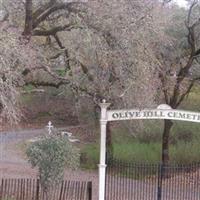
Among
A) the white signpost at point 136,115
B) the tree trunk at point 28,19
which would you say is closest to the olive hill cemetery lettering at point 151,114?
the white signpost at point 136,115

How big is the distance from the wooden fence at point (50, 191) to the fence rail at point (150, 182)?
1.30m

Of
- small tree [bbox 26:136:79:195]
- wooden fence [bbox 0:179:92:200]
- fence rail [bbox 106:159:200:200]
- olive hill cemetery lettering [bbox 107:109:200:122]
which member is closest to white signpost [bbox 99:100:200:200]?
olive hill cemetery lettering [bbox 107:109:200:122]

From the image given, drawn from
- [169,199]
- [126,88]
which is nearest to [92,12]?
[126,88]

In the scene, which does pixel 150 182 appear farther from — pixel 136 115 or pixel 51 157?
pixel 51 157

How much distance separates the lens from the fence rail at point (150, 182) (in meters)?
16.5

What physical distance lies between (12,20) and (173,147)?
1111cm

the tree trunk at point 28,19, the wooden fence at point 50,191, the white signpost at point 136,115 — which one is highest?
the tree trunk at point 28,19

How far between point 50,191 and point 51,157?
0.98m

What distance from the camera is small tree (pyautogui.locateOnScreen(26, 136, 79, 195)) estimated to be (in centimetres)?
1443

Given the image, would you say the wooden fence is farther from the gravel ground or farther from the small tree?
the gravel ground

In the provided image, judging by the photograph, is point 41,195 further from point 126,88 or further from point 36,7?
point 36,7

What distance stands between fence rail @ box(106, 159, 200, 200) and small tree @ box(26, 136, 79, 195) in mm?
2043

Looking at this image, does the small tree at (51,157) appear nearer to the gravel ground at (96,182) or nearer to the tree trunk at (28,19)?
the gravel ground at (96,182)

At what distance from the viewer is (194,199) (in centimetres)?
1675
